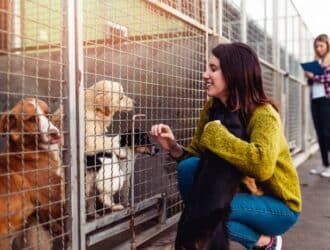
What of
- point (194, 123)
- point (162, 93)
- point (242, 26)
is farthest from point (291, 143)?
point (162, 93)

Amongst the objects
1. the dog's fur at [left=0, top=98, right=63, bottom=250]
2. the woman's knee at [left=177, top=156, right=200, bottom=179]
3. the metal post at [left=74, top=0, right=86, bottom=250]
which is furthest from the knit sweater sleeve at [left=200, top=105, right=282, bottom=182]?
the dog's fur at [left=0, top=98, right=63, bottom=250]

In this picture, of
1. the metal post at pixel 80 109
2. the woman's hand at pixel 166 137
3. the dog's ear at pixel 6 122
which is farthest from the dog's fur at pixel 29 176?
the woman's hand at pixel 166 137

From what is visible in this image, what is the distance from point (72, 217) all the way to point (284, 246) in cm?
179

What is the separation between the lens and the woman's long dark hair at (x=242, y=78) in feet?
7.82

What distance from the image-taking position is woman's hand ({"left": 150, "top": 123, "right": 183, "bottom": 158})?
2.64 meters

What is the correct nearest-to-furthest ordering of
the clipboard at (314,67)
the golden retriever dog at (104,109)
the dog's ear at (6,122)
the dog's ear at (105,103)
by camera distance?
the dog's ear at (6,122), the golden retriever dog at (104,109), the dog's ear at (105,103), the clipboard at (314,67)

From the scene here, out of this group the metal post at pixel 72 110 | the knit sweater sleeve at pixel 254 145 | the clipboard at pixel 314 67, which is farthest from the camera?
the clipboard at pixel 314 67

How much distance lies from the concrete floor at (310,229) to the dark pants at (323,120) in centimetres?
113

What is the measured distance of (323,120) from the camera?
682 centimetres

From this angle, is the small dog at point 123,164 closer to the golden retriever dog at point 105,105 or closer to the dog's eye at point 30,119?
the golden retriever dog at point 105,105

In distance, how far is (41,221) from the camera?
2600mm

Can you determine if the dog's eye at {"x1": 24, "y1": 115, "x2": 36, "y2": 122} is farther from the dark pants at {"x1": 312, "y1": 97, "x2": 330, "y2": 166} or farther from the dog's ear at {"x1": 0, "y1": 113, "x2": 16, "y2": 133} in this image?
the dark pants at {"x1": 312, "y1": 97, "x2": 330, "y2": 166}

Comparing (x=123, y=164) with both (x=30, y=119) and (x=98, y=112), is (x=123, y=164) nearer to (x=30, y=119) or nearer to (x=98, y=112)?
(x=98, y=112)

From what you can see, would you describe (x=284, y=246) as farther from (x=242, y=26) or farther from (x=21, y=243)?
(x=242, y=26)
